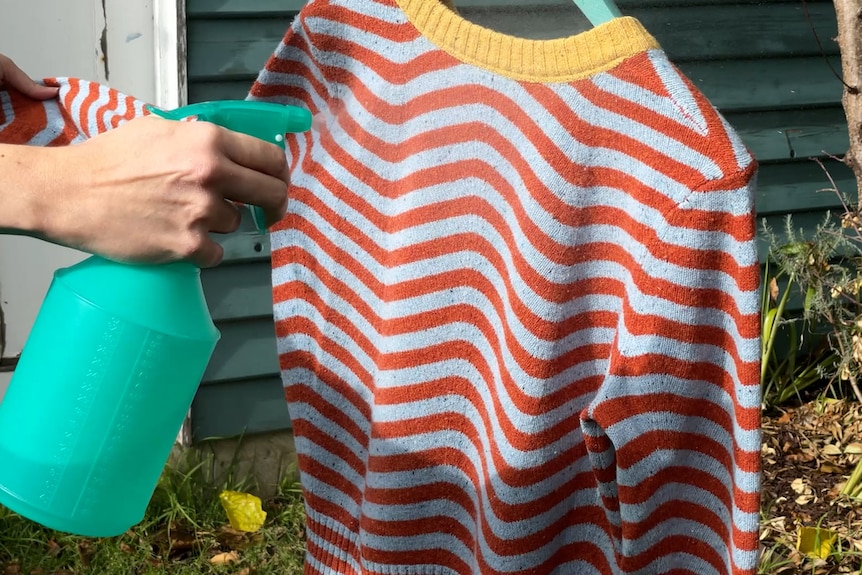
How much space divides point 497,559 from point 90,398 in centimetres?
55

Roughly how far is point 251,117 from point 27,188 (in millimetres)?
264

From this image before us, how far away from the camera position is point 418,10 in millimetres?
1240

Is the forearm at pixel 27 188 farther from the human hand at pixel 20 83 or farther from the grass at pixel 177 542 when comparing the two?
the grass at pixel 177 542

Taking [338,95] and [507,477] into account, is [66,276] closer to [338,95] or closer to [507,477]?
[338,95]

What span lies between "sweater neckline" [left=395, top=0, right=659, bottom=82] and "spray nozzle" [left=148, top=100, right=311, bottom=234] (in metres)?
0.21

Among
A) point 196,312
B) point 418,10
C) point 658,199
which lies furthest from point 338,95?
point 658,199

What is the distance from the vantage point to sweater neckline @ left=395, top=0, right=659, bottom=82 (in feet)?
3.58

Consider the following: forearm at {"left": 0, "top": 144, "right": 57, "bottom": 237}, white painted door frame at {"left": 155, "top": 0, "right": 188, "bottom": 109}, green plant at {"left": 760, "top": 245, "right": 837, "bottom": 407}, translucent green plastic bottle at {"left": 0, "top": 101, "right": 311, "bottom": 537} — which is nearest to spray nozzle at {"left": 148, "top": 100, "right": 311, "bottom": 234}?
translucent green plastic bottle at {"left": 0, "top": 101, "right": 311, "bottom": 537}

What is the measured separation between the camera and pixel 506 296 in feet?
3.95

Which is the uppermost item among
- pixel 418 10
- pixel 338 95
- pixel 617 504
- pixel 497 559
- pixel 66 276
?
pixel 418 10

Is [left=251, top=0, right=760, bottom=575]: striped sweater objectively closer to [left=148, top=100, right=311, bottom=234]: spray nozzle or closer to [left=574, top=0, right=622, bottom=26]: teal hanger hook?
[left=574, top=0, right=622, bottom=26]: teal hanger hook

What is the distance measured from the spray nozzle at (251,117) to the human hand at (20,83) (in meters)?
0.35

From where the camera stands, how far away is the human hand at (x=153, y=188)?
986mm

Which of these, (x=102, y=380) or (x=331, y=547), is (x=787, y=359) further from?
(x=102, y=380)
